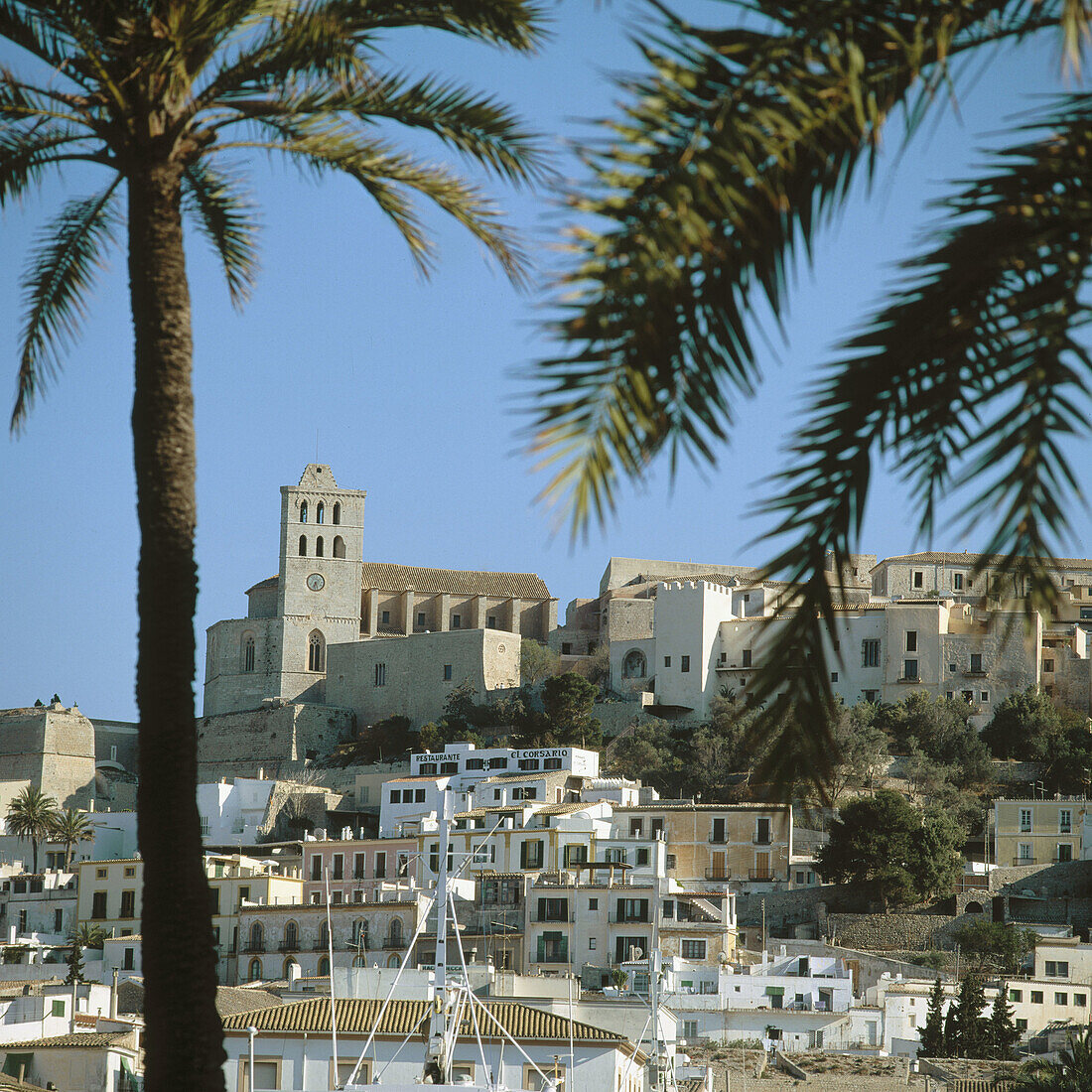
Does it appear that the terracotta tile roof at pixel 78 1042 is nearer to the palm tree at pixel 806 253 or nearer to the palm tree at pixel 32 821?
the palm tree at pixel 806 253

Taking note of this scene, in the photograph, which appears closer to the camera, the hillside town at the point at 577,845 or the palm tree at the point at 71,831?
the hillside town at the point at 577,845

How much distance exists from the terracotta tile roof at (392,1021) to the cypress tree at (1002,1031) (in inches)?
561

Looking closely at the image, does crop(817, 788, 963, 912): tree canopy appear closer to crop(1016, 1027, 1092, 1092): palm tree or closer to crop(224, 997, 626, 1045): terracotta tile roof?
crop(1016, 1027, 1092, 1092): palm tree

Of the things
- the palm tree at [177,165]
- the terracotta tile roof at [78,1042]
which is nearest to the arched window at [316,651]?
the terracotta tile roof at [78,1042]

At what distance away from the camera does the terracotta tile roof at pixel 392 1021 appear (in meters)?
25.1

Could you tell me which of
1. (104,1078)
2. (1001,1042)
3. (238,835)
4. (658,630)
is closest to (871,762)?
(658,630)

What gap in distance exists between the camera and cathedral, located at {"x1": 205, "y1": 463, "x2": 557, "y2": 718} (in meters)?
80.5

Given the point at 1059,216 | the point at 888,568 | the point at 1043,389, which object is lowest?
the point at 1043,389

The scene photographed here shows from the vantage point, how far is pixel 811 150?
3846 mm

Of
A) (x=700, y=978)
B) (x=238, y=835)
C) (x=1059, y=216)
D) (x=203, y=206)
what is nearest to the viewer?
(x=1059, y=216)

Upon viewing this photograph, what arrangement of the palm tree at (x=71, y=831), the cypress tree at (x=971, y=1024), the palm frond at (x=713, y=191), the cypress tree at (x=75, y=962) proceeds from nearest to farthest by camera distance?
the palm frond at (x=713, y=191) < the cypress tree at (x=971, y=1024) < the cypress tree at (x=75, y=962) < the palm tree at (x=71, y=831)

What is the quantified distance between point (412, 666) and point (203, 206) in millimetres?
73441

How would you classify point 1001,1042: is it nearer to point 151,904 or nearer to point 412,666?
point 151,904

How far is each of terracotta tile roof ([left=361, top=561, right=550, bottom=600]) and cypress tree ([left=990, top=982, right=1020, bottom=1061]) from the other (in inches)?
2108
